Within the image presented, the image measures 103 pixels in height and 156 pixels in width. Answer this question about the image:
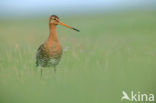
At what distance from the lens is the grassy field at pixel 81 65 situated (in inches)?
143

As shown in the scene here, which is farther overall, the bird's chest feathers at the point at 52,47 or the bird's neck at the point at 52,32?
the bird's chest feathers at the point at 52,47

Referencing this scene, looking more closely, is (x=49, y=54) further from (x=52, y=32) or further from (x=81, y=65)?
(x=81, y=65)

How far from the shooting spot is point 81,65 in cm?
417

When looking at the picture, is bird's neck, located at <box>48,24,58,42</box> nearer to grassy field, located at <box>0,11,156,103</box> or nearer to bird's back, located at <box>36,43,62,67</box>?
bird's back, located at <box>36,43,62,67</box>

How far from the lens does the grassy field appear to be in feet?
11.9

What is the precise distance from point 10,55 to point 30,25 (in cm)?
120

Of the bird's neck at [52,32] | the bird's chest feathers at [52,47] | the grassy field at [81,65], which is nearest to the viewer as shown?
the grassy field at [81,65]

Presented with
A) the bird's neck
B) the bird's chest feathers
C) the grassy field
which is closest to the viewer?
the grassy field

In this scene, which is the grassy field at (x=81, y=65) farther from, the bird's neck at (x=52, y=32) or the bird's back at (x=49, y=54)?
the bird's neck at (x=52, y=32)

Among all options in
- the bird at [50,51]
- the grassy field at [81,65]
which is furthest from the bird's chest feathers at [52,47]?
the grassy field at [81,65]

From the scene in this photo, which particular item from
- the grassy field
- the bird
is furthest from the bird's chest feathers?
the grassy field

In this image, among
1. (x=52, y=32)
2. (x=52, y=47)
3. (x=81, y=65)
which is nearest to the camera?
(x=81, y=65)

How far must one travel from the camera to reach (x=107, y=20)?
21.0 ft

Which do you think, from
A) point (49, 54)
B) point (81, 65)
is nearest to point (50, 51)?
point (49, 54)
